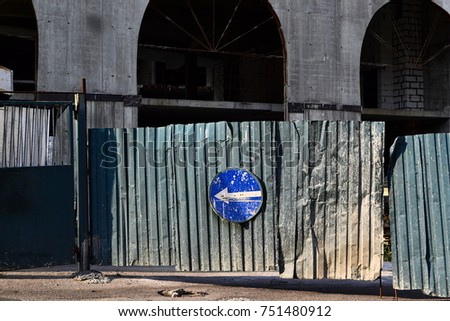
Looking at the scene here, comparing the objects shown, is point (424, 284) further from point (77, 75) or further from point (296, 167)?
point (77, 75)

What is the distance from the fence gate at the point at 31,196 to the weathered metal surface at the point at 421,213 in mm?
5735

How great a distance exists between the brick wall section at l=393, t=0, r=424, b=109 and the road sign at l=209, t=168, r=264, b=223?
2172 cm

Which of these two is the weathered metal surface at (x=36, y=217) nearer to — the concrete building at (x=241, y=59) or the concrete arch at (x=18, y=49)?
the concrete building at (x=241, y=59)

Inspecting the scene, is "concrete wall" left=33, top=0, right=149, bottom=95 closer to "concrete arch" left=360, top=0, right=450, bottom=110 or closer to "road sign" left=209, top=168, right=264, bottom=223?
"road sign" left=209, top=168, right=264, bottom=223

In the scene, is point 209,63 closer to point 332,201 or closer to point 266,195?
point 266,195

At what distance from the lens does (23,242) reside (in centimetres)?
1115

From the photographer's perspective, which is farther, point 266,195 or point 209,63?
point 209,63

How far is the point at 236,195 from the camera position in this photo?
1053cm

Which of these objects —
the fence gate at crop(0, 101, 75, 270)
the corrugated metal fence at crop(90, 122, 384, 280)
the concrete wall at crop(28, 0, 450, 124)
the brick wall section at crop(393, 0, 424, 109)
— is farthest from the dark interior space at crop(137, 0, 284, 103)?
the corrugated metal fence at crop(90, 122, 384, 280)

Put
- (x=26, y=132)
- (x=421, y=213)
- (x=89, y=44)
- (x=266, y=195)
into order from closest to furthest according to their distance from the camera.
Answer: (x=421, y=213) < (x=266, y=195) < (x=26, y=132) < (x=89, y=44)

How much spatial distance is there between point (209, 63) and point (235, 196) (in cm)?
2567

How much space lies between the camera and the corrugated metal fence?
10227mm

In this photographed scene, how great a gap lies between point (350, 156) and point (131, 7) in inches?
468

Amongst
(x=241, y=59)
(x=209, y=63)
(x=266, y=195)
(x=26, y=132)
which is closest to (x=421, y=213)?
(x=266, y=195)
